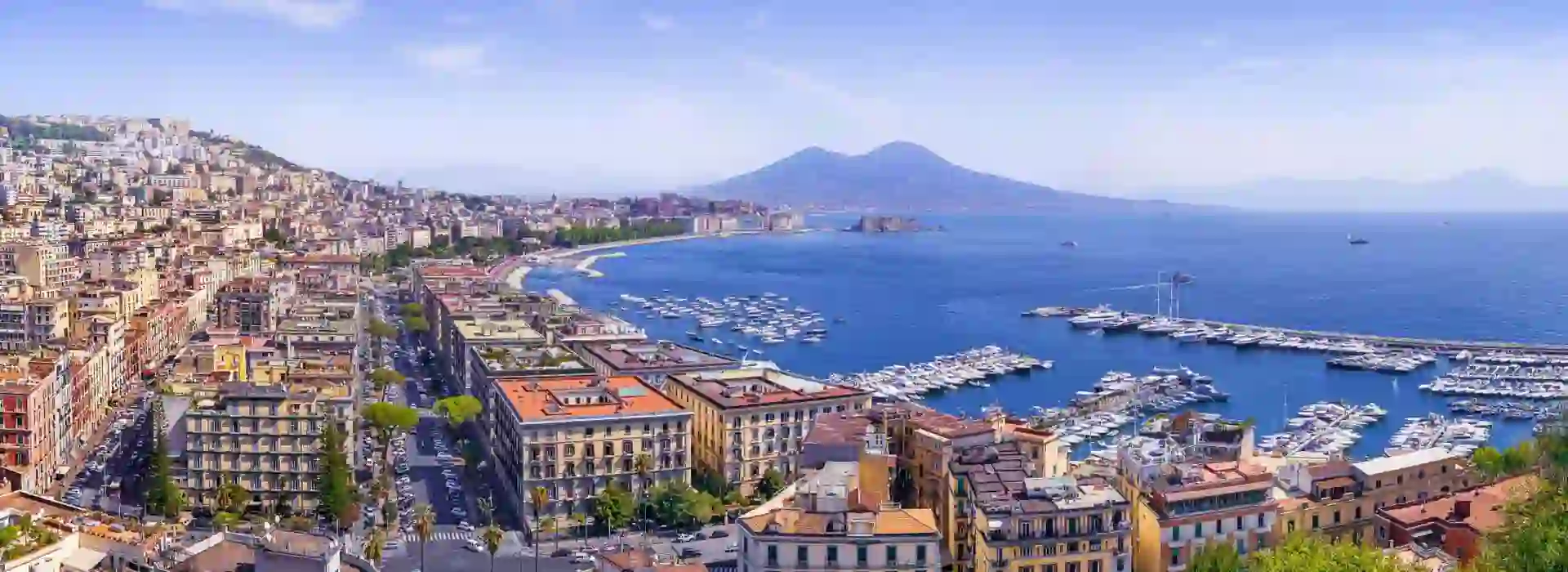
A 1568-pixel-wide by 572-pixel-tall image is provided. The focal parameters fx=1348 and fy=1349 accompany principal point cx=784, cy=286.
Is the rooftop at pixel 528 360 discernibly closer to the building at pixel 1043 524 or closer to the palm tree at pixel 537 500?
the palm tree at pixel 537 500

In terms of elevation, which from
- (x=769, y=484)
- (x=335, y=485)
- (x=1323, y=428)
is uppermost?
(x=335, y=485)

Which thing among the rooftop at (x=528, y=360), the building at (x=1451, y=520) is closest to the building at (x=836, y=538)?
the building at (x=1451, y=520)

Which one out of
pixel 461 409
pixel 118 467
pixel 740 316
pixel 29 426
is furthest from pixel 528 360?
pixel 740 316

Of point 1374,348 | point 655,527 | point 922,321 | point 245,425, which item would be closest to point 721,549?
point 655,527

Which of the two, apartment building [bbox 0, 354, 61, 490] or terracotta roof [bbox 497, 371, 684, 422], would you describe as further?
apartment building [bbox 0, 354, 61, 490]

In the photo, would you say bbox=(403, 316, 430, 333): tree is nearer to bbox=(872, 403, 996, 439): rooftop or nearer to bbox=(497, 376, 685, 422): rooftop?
bbox=(497, 376, 685, 422): rooftop

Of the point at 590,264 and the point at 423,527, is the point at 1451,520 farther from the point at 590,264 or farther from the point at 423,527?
the point at 590,264

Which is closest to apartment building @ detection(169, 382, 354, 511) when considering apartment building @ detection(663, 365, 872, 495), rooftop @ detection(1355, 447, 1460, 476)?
apartment building @ detection(663, 365, 872, 495)
